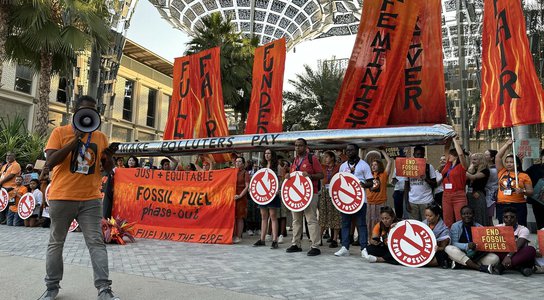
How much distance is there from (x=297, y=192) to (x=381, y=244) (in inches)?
61.3

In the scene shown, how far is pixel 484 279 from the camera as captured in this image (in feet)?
16.2

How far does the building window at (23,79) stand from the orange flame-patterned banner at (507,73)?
2679cm

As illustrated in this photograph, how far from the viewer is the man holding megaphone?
3.54m

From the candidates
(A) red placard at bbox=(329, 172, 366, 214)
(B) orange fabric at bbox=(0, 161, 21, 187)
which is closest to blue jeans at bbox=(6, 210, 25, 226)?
(B) orange fabric at bbox=(0, 161, 21, 187)

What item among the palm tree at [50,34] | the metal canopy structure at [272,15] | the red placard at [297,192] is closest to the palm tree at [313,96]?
the metal canopy structure at [272,15]

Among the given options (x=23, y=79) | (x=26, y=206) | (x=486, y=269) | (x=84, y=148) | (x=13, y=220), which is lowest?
(x=13, y=220)

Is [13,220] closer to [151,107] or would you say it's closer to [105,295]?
[105,295]

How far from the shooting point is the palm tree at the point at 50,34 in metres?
13.0

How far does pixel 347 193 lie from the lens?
6.49 meters

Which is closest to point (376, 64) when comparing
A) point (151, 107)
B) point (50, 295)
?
point (50, 295)

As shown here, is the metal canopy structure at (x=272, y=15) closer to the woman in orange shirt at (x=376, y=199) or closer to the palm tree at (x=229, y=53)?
the palm tree at (x=229, y=53)

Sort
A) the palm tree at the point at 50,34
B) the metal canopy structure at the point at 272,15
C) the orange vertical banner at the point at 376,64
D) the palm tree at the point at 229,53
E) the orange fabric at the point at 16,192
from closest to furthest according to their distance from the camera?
1. the orange vertical banner at the point at 376,64
2. the orange fabric at the point at 16,192
3. the palm tree at the point at 50,34
4. the palm tree at the point at 229,53
5. the metal canopy structure at the point at 272,15

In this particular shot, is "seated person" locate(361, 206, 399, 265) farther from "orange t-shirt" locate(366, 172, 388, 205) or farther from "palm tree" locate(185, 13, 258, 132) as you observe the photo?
"palm tree" locate(185, 13, 258, 132)

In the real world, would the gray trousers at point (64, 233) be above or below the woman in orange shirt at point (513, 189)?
below
